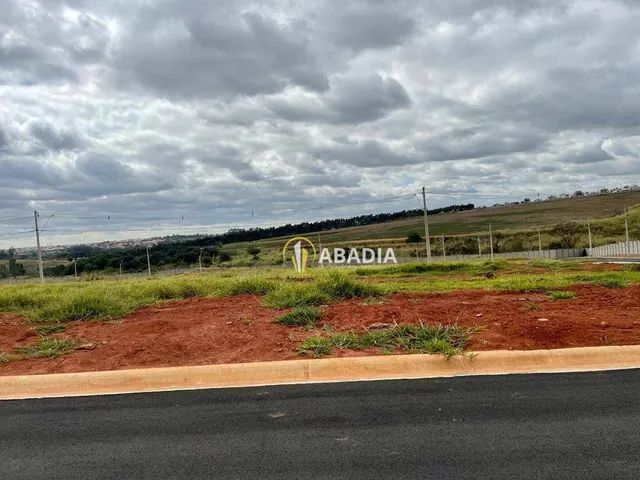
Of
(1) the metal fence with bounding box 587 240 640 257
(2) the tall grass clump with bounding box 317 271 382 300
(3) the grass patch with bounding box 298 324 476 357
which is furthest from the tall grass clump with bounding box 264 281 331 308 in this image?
(1) the metal fence with bounding box 587 240 640 257

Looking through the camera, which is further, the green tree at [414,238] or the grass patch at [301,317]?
the green tree at [414,238]

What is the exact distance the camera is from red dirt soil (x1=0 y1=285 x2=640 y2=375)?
6.29 m

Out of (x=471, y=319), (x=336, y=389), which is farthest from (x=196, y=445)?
(x=471, y=319)

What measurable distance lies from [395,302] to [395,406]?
189 inches

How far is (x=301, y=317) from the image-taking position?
784 cm

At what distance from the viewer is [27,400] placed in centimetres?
546

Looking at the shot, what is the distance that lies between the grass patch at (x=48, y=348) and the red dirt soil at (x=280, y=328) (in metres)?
0.17

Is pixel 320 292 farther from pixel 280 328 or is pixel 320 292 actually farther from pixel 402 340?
pixel 402 340

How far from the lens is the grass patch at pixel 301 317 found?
25.3ft

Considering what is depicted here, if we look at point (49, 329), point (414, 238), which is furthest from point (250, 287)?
point (414, 238)

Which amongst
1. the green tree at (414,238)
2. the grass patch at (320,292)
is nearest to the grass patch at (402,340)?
the grass patch at (320,292)

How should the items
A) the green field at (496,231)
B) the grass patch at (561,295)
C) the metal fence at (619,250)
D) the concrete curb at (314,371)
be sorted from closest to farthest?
the concrete curb at (314,371) → the grass patch at (561,295) → the metal fence at (619,250) → the green field at (496,231)

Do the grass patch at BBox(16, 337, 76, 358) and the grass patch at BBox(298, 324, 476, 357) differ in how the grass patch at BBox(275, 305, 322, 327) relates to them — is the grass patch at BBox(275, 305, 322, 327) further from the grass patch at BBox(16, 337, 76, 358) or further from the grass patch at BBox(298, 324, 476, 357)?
the grass patch at BBox(16, 337, 76, 358)

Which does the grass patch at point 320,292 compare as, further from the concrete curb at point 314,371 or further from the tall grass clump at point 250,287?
the concrete curb at point 314,371
